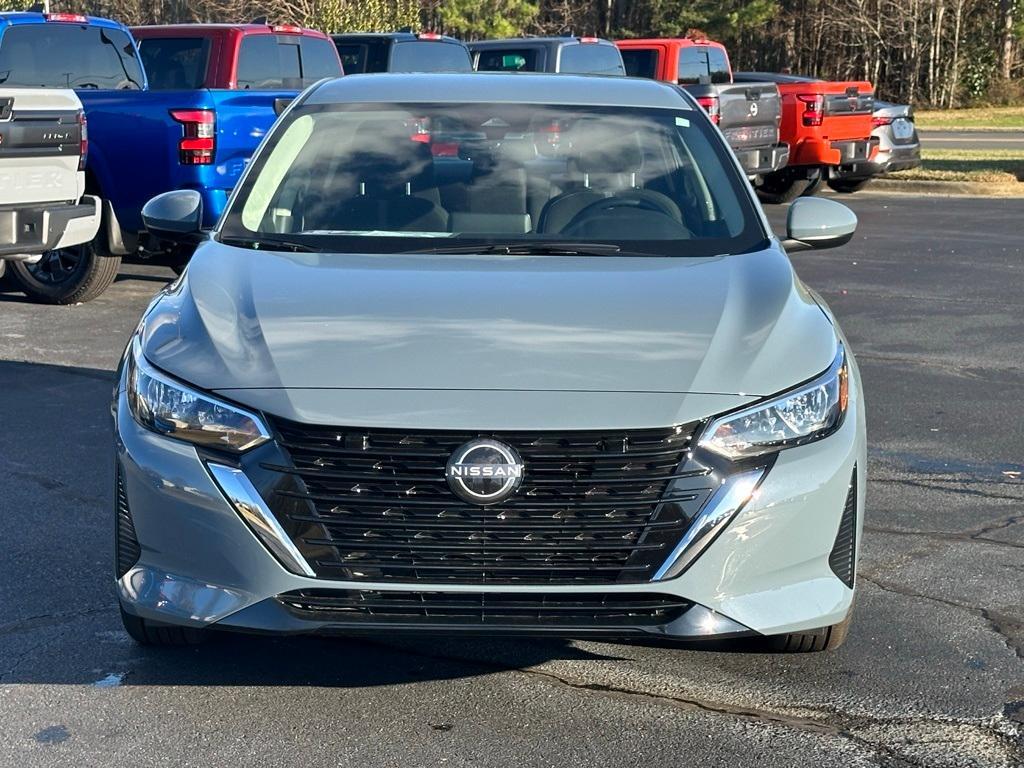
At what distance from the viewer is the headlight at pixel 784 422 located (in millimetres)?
3643

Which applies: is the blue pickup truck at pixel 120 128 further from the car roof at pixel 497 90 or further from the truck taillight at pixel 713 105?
the truck taillight at pixel 713 105

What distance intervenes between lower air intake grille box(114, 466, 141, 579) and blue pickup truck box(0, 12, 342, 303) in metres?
6.83

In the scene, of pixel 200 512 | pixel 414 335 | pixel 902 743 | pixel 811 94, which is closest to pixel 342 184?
pixel 414 335

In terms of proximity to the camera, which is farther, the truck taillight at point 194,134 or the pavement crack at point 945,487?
the truck taillight at point 194,134

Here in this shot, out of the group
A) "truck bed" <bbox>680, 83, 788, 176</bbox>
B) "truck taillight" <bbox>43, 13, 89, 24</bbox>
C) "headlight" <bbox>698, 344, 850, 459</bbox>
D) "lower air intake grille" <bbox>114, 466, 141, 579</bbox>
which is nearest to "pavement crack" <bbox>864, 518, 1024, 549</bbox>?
"headlight" <bbox>698, 344, 850, 459</bbox>

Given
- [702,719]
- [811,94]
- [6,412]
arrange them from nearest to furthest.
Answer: [702,719]
[6,412]
[811,94]

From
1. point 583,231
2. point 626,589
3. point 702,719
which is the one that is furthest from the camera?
point 583,231

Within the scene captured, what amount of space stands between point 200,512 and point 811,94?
1636 centimetres

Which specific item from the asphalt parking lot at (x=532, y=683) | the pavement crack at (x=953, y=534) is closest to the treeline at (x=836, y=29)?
the pavement crack at (x=953, y=534)

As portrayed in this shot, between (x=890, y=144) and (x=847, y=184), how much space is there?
42.1 inches

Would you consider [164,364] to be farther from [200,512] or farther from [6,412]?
[6,412]

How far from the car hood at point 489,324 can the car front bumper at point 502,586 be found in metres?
0.24

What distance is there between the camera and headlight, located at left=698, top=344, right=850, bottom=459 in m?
3.64

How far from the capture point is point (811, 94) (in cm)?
1894
